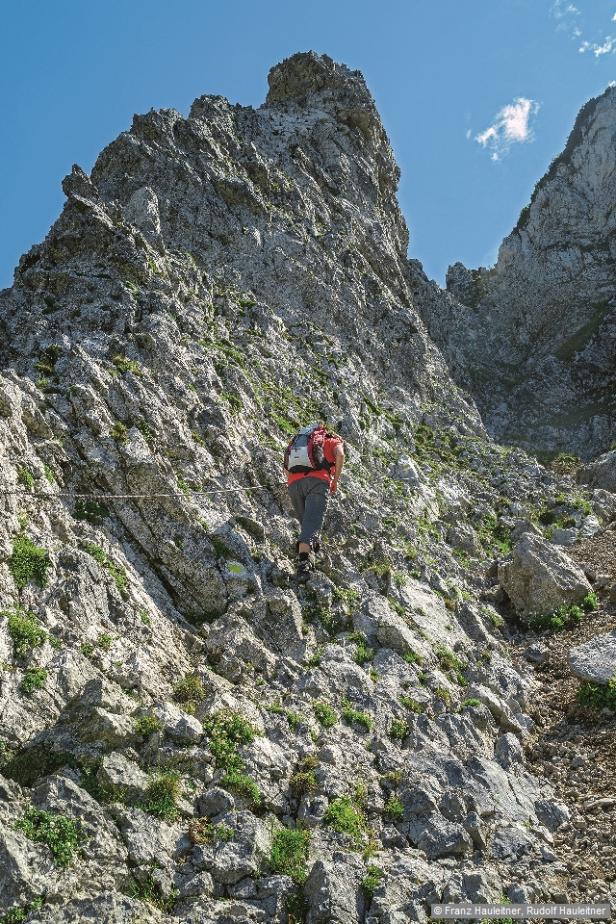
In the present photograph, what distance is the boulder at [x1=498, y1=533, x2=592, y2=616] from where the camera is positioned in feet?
57.1

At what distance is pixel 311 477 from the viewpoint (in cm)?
1441

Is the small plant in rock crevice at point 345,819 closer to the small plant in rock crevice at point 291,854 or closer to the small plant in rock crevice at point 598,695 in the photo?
the small plant in rock crevice at point 291,854

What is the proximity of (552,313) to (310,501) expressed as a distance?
55.5m

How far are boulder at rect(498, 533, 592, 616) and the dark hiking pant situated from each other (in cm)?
748

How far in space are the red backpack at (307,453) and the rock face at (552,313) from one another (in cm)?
3747

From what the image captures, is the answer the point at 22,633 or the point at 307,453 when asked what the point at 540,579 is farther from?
the point at 22,633

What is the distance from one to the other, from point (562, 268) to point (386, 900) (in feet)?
219

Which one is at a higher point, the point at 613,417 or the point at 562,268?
the point at 562,268

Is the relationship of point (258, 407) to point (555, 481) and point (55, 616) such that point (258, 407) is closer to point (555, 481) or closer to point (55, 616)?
point (55, 616)

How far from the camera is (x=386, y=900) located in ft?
24.0

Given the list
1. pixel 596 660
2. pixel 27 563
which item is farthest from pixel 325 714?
pixel 596 660

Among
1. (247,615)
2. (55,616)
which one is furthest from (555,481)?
(55,616)

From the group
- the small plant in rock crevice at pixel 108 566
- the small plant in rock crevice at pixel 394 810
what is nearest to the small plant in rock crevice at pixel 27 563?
the small plant in rock crevice at pixel 108 566

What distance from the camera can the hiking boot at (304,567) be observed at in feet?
44.9
